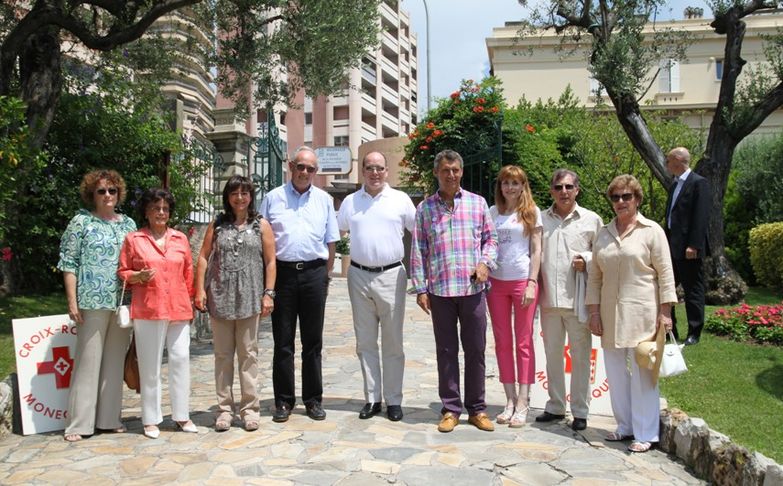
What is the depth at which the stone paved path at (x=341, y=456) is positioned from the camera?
429cm

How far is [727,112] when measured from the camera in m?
11.2

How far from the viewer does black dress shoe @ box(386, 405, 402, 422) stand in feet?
18.2

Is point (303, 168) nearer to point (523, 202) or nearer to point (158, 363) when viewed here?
point (523, 202)

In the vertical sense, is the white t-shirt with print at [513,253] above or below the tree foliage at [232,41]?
below

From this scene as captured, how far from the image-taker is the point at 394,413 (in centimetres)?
555

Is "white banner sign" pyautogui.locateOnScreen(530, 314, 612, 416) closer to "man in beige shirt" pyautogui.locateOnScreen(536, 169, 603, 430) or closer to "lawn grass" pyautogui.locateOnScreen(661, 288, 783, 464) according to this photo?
"man in beige shirt" pyautogui.locateOnScreen(536, 169, 603, 430)

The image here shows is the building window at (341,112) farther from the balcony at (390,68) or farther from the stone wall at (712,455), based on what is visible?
the stone wall at (712,455)

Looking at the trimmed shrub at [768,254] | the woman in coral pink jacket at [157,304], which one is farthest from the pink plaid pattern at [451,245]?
the trimmed shrub at [768,254]

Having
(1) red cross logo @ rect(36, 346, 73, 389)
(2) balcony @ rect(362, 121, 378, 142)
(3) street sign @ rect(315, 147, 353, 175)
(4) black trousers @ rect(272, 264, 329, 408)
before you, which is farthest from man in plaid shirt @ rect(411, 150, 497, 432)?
(2) balcony @ rect(362, 121, 378, 142)

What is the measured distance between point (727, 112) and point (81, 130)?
34.3 ft

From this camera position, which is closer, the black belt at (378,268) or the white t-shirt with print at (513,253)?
the white t-shirt with print at (513,253)

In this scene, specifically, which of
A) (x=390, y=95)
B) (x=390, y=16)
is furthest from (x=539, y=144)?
(x=390, y=16)

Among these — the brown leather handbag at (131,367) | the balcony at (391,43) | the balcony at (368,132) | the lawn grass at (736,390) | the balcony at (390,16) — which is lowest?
the lawn grass at (736,390)

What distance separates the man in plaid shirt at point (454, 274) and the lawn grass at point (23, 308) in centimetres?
534
